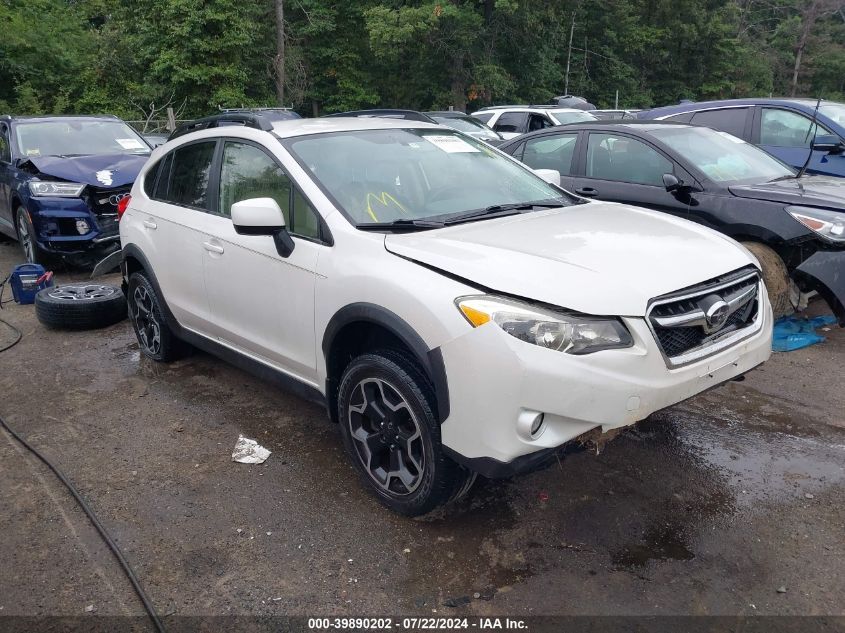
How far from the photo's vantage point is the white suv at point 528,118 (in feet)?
44.5

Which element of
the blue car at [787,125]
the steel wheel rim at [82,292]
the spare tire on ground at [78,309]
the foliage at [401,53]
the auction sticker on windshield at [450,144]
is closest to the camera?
the auction sticker on windshield at [450,144]

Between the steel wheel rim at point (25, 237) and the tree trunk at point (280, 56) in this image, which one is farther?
the tree trunk at point (280, 56)

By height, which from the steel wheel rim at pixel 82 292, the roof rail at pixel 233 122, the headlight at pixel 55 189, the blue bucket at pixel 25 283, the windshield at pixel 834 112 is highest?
the roof rail at pixel 233 122

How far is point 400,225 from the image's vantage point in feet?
10.6

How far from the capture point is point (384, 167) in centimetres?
370

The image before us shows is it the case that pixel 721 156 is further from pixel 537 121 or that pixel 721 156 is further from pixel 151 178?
pixel 537 121

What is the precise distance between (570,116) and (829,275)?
9.72 metres

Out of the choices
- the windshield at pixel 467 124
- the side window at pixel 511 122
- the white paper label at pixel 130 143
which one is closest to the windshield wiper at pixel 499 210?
the white paper label at pixel 130 143

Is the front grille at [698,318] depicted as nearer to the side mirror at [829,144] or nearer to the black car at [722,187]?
the black car at [722,187]

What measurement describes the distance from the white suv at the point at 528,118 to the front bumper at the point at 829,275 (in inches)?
353

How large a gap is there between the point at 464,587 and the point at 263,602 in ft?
2.57

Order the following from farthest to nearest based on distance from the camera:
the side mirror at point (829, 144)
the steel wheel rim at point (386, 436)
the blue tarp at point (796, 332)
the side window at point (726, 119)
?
1. the side window at point (726, 119)
2. the side mirror at point (829, 144)
3. the blue tarp at point (796, 332)
4. the steel wheel rim at point (386, 436)

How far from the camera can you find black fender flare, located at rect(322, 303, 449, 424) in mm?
2686

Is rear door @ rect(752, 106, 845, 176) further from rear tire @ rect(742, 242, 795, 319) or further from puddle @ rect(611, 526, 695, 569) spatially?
puddle @ rect(611, 526, 695, 569)
